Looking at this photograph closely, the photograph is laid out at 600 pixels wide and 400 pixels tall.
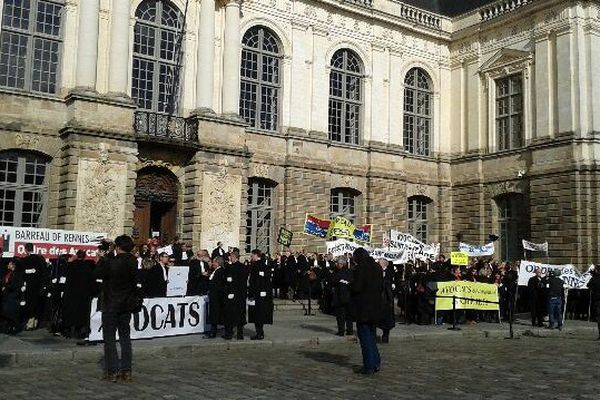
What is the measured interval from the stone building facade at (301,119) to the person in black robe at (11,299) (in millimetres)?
6452

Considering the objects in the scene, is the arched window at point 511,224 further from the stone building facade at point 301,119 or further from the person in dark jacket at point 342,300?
the person in dark jacket at point 342,300

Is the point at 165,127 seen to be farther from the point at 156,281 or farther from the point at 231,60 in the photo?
the point at 156,281

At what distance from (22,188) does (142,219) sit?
4.08 metres

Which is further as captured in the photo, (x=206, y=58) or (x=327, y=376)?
(x=206, y=58)

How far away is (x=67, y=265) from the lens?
41.8 feet

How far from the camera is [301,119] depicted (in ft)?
89.6

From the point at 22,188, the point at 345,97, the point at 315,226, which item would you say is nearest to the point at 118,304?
the point at 22,188

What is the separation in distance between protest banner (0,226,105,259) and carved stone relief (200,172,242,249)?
6860 mm

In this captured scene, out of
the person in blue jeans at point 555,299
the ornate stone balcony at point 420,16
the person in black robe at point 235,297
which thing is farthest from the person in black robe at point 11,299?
the ornate stone balcony at point 420,16

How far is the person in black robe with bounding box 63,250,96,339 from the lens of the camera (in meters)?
12.4

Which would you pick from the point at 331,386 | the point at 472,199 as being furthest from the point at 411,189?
the point at 331,386

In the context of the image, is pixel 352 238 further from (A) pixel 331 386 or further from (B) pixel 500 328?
(A) pixel 331 386

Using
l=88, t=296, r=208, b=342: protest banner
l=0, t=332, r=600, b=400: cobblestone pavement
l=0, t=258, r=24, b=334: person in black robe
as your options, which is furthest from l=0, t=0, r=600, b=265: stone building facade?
l=0, t=332, r=600, b=400: cobblestone pavement

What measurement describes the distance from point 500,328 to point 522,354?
4.98 m
